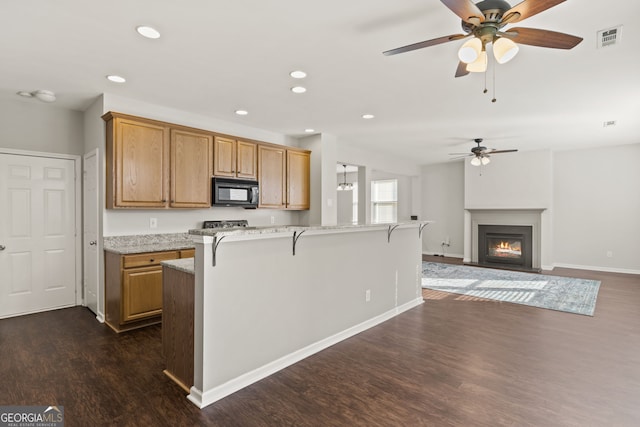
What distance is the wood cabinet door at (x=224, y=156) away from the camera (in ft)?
15.1

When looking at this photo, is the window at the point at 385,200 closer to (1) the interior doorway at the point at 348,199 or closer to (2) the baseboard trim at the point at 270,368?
(1) the interior doorway at the point at 348,199

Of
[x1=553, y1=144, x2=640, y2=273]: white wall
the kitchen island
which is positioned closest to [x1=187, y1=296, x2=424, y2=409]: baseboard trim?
the kitchen island

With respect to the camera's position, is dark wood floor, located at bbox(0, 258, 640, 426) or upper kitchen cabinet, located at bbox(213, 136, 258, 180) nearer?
dark wood floor, located at bbox(0, 258, 640, 426)

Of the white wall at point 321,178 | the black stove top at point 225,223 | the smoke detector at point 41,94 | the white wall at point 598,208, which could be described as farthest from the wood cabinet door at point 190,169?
the white wall at point 598,208

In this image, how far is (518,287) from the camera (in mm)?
5586

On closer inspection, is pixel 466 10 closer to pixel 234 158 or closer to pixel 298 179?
pixel 234 158

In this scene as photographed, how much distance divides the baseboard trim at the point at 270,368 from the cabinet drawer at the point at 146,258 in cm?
181

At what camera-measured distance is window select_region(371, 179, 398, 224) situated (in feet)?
33.3

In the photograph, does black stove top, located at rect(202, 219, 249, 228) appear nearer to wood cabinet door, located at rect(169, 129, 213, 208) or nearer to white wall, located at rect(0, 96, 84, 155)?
wood cabinet door, located at rect(169, 129, 213, 208)

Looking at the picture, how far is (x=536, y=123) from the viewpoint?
5062 mm

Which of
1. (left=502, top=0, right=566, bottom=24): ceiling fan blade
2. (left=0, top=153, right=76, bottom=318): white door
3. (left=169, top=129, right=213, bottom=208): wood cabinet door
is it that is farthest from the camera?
(left=169, top=129, right=213, bottom=208): wood cabinet door

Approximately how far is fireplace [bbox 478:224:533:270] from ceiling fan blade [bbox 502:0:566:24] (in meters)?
6.90

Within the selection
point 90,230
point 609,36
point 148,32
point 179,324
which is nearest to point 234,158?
point 90,230

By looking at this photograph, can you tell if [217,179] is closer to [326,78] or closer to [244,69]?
[244,69]
